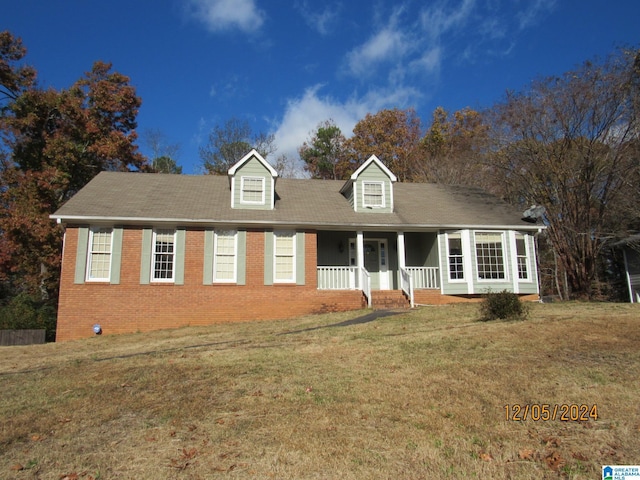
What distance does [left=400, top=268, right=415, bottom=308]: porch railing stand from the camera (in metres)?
17.8

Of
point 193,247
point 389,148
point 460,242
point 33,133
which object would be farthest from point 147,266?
point 389,148

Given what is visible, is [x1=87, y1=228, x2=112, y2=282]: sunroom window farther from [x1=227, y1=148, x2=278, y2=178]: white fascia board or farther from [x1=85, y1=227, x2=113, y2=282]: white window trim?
[x1=227, y1=148, x2=278, y2=178]: white fascia board

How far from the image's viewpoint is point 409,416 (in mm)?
5613

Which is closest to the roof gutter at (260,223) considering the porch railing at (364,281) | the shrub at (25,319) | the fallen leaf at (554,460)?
the porch railing at (364,281)

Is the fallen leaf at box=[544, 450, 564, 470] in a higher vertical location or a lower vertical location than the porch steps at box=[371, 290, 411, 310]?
lower

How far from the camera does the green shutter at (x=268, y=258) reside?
57.4 ft

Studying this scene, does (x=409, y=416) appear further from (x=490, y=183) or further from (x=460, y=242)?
(x=490, y=183)

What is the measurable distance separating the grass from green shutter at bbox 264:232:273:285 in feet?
21.5

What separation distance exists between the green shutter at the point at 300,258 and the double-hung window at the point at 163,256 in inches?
182

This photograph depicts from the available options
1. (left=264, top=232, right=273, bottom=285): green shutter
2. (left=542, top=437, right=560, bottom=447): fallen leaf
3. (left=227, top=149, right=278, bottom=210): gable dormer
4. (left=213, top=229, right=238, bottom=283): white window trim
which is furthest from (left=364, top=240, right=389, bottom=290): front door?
(left=542, top=437, right=560, bottom=447): fallen leaf

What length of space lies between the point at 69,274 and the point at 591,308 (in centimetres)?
1733
